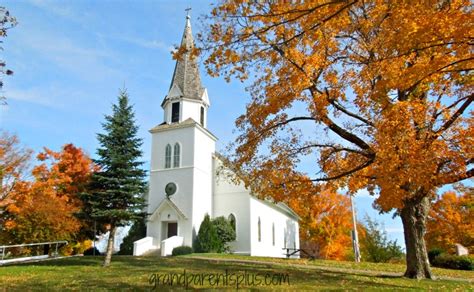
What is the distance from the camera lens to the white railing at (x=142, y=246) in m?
25.9

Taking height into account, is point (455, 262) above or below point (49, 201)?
below

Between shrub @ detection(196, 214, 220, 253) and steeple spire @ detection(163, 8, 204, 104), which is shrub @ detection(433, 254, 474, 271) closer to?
shrub @ detection(196, 214, 220, 253)

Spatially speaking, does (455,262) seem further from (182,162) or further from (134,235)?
(134,235)

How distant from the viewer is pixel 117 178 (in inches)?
730

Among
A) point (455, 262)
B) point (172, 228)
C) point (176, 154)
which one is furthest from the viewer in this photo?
point (176, 154)

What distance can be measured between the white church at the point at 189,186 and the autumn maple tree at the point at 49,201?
16.6ft

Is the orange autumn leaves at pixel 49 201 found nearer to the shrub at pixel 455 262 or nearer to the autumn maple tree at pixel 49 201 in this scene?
the autumn maple tree at pixel 49 201

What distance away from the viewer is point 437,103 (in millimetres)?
11219

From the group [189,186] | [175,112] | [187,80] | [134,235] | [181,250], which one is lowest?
[181,250]

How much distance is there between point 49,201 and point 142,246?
672 centimetres

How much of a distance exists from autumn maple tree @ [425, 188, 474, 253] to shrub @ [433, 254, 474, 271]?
9.42 meters

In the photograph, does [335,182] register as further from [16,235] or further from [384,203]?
[16,235]

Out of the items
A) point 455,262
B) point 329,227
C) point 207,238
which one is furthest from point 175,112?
point 329,227

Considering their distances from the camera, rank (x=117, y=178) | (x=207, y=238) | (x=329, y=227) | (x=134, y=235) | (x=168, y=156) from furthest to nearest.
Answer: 1. (x=329, y=227)
2. (x=168, y=156)
3. (x=134, y=235)
4. (x=207, y=238)
5. (x=117, y=178)
